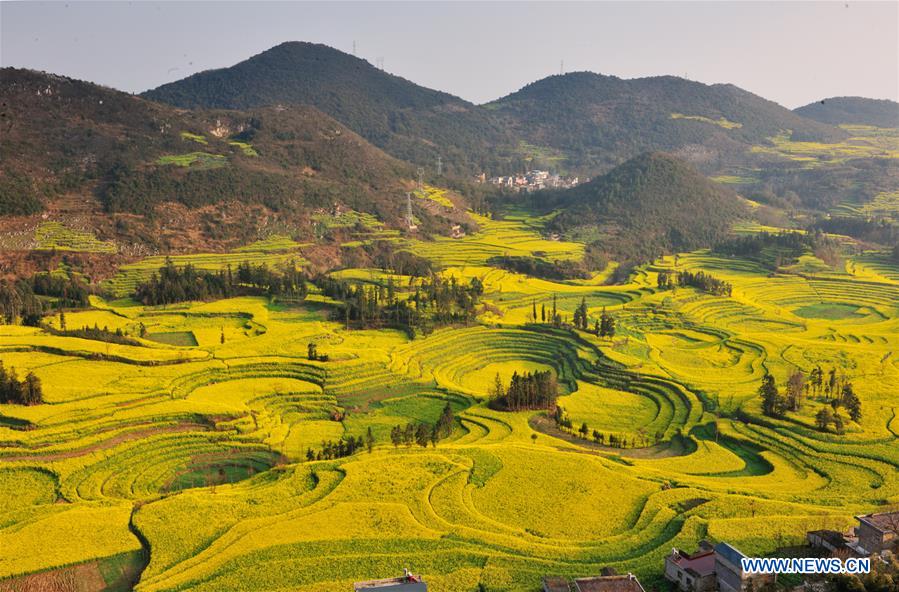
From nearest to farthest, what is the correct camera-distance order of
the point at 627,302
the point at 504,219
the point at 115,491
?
the point at 115,491
the point at 627,302
the point at 504,219

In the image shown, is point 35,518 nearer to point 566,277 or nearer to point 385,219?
point 566,277

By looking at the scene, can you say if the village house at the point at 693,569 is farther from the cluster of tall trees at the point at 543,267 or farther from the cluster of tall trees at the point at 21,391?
the cluster of tall trees at the point at 543,267

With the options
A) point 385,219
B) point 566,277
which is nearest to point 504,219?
point 385,219

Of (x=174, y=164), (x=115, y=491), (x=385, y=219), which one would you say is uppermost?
(x=174, y=164)

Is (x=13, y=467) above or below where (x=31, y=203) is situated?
below

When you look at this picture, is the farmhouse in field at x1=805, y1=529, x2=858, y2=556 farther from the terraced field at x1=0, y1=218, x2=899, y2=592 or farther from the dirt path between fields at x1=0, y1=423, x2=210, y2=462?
the dirt path between fields at x1=0, y1=423, x2=210, y2=462

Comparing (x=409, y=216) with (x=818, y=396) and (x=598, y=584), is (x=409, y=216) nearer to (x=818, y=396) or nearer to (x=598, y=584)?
(x=818, y=396)

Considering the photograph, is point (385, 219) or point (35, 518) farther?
point (385, 219)
